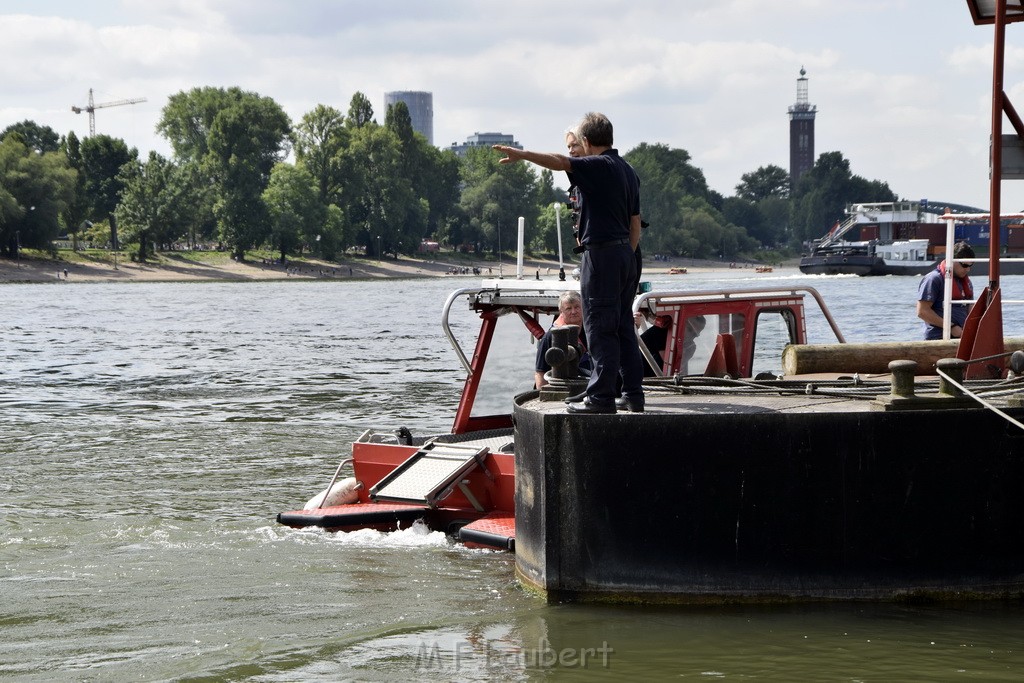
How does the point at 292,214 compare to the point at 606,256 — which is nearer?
the point at 606,256

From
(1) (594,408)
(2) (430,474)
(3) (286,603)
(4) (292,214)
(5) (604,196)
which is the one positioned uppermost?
(4) (292,214)

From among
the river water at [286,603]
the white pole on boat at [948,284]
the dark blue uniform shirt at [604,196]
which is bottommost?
the river water at [286,603]

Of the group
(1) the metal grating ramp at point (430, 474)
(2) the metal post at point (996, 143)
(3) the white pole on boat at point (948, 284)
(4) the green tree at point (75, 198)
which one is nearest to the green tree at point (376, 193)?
(4) the green tree at point (75, 198)

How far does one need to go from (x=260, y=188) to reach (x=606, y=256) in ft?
422

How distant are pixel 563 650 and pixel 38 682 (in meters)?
3.03

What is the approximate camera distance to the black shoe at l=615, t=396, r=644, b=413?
337 inches

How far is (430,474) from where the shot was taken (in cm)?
1177

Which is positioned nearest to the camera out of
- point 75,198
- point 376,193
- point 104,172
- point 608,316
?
point 608,316

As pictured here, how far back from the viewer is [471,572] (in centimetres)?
1068

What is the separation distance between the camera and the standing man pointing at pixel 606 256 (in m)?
8.31

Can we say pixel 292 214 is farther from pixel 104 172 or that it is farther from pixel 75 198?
pixel 104 172

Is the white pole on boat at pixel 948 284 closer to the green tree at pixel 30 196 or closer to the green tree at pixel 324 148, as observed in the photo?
the green tree at pixel 30 196

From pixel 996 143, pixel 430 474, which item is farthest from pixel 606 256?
pixel 430 474

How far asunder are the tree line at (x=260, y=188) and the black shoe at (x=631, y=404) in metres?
103
